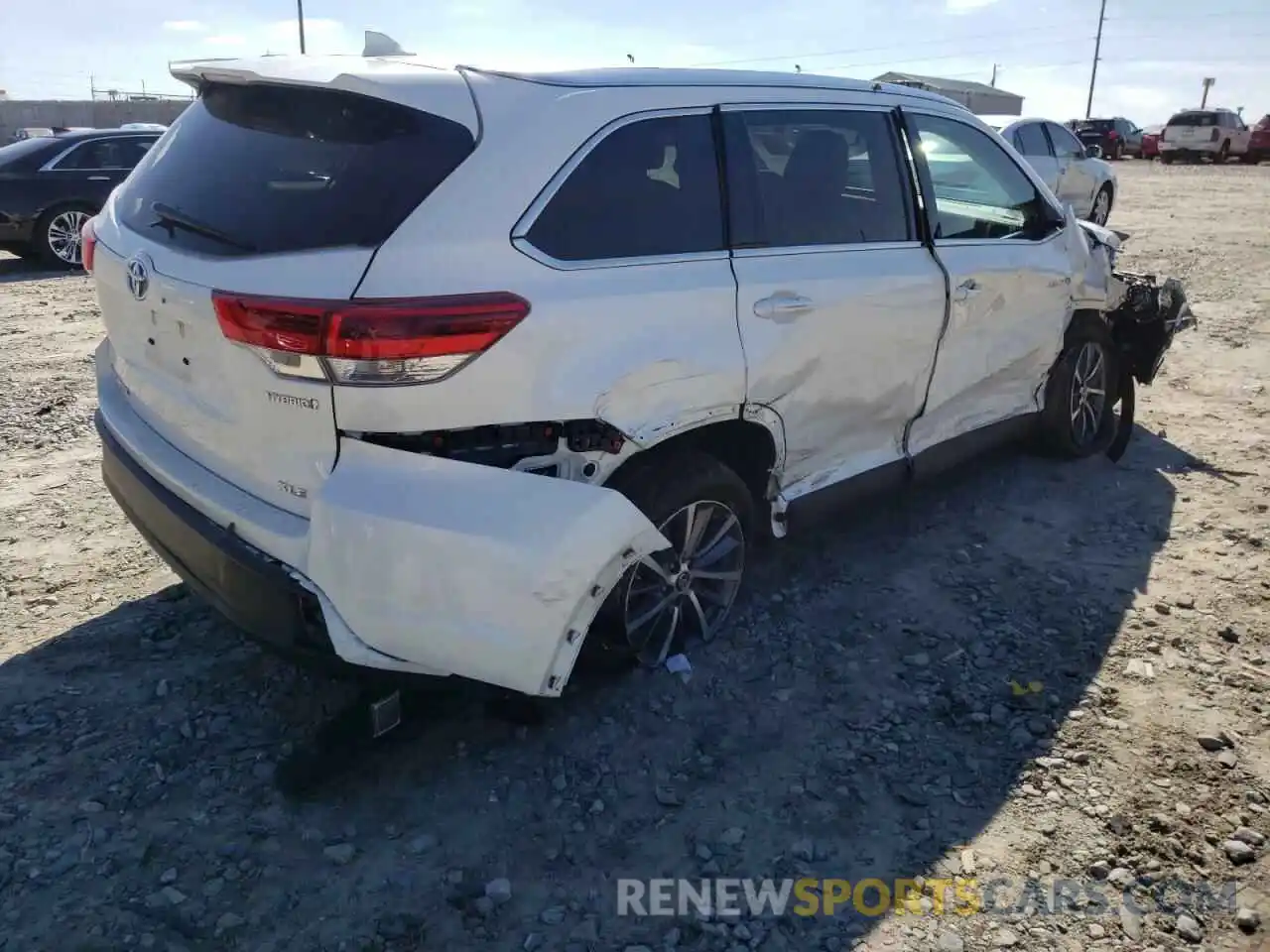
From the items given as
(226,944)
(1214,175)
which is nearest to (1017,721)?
(226,944)

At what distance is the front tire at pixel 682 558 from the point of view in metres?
3.15

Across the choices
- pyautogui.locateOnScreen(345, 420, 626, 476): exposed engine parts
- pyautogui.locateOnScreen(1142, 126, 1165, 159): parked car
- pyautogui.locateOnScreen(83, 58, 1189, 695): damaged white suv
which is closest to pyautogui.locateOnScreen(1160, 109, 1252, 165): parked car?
pyautogui.locateOnScreen(1142, 126, 1165, 159): parked car

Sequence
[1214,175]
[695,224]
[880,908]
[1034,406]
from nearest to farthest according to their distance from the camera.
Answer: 1. [880,908]
2. [695,224]
3. [1034,406]
4. [1214,175]

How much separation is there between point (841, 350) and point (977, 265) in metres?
1.05

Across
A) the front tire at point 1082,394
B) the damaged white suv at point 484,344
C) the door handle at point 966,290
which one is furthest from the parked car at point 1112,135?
the damaged white suv at point 484,344

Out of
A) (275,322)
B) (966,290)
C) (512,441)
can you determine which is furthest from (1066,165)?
(275,322)

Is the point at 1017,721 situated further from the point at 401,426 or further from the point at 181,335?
the point at 181,335

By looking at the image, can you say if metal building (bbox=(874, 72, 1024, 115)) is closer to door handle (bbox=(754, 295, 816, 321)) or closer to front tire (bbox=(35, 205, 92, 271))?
door handle (bbox=(754, 295, 816, 321))

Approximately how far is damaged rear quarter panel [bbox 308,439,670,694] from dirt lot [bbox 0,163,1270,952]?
0.55m

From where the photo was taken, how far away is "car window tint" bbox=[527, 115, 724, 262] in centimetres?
281

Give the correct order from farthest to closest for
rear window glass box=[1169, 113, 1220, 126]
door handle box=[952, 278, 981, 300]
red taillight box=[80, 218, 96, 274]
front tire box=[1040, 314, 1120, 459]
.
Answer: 1. rear window glass box=[1169, 113, 1220, 126]
2. front tire box=[1040, 314, 1120, 459]
3. door handle box=[952, 278, 981, 300]
4. red taillight box=[80, 218, 96, 274]

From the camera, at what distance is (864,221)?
12.5ft

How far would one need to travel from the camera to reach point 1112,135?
36.2 meters

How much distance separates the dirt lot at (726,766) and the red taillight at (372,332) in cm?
126
